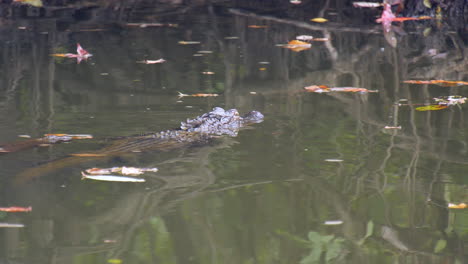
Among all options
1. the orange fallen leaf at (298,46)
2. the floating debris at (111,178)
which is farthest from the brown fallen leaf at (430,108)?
the orange fallen leaf at (298,46)

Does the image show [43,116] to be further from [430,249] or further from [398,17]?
[398,17]

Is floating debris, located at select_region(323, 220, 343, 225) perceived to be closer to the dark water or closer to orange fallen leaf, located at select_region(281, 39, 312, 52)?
the dark water

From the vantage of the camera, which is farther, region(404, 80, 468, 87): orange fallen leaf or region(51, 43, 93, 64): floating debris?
region(51, 43, 93, 64): floating debris

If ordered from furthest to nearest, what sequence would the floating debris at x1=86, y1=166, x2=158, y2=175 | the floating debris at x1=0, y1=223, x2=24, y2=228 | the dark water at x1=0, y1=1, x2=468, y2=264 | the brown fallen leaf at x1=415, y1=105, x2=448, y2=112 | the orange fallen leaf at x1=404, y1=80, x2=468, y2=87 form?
the orange fallen leaf at x1=404, y1=80, x2=468, y2=87 → the brown fallen leaf at x1=415, y1=105, x2=448, y2=112 → the floating debris at x1=86, y1=166, x2=158, y2=175 → the floating debris at x1=0, y1=223, x2=24, y2=228 → the dark water at x1=0, y1=1, x2=468, y2=264

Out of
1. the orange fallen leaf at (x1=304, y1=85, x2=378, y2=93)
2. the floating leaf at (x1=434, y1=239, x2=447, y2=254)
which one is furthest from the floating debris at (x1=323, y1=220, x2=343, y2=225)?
the orange fallen leaf at (x1=304, y1=85, x2=378, y2=93)

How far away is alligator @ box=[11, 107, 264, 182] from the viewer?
3930 mm

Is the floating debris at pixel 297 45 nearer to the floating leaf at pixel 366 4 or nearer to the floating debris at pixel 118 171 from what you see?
the floating leaf at pixel 366 4

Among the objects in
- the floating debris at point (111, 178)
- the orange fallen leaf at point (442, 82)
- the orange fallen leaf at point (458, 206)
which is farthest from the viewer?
the orange fallen leaf at point (442, 82)

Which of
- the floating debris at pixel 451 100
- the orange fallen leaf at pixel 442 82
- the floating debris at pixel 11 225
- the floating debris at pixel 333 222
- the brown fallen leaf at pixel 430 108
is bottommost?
the floating debris at pixel 333 222

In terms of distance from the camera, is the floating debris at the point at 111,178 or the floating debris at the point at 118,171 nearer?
the floating debris at the point at 111,178

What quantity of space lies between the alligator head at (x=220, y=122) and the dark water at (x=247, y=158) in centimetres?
13

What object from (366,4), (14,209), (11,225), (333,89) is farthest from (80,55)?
(366,4)

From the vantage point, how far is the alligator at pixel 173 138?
3.93 m

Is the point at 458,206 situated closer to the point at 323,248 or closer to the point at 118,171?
the point at 323,248
